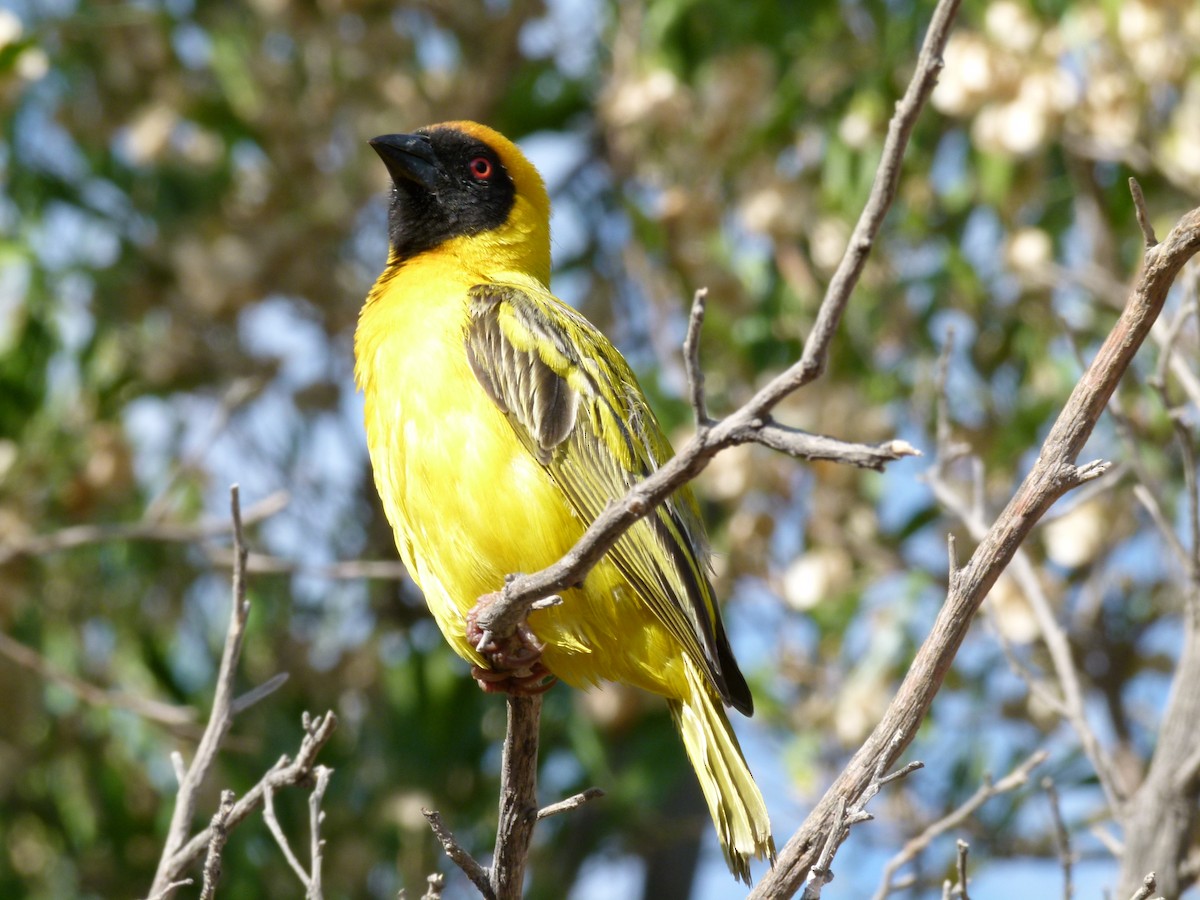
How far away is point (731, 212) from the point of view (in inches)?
248

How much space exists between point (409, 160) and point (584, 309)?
2.47 meters

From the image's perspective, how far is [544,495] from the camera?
315 cm

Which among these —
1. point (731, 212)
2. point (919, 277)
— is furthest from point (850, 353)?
point (731, 212)

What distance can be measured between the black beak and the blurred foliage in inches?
49.7

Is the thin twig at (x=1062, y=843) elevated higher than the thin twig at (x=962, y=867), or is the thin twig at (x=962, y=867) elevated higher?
the thin twig at (x=962, y=867)

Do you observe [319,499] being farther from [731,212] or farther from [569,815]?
[731,212]

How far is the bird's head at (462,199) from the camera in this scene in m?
3.97

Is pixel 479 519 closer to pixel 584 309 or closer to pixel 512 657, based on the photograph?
pixel 512 657

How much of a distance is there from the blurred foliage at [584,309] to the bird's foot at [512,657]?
2.11m

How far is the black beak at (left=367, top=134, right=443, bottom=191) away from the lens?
13.2ft

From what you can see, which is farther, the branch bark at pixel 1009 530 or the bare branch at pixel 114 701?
the bare branch at pixel 114 701

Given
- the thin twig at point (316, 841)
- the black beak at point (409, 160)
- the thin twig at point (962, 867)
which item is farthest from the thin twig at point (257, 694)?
the black beak at point (409, 160)

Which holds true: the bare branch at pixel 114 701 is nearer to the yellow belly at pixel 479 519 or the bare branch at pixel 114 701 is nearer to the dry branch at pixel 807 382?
the yellow belly at pixel 479 519

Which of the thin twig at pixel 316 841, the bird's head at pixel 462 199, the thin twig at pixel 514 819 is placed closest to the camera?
the thin twig at pixel 316 841
